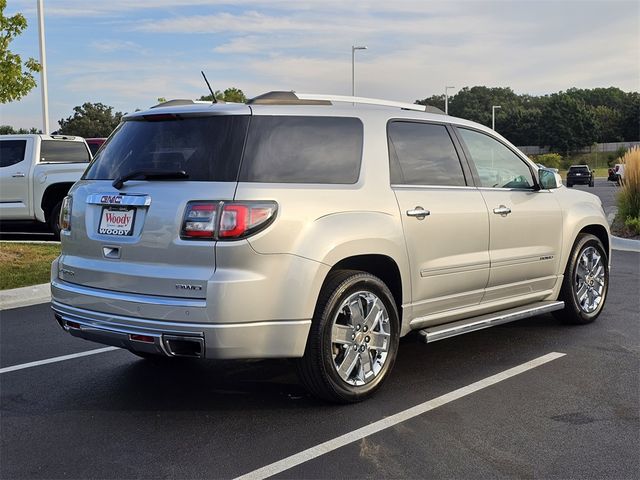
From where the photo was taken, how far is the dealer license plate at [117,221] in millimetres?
4117

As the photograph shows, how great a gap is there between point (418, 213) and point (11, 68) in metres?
7.55

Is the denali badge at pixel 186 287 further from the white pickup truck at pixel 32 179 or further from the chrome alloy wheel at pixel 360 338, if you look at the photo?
the white pickup truck at pixel 32 179

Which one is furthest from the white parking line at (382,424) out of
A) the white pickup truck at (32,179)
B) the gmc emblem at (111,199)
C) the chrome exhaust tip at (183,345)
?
the white pickup truck at (32,179)

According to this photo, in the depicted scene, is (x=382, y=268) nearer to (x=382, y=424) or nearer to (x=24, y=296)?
(x=382, y=424)

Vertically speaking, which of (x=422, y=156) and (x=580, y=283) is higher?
(x=422, y=156)

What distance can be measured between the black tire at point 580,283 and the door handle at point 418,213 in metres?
2.14

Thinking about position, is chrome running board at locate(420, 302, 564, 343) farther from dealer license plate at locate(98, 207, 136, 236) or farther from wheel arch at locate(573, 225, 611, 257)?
dealer license plate at locate(98, 207, 136, 236)

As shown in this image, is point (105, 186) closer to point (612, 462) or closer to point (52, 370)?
point (52, 370)

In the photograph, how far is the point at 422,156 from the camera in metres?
5.01

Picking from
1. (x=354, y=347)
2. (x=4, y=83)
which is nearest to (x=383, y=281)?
Result: (x=354, y=347)

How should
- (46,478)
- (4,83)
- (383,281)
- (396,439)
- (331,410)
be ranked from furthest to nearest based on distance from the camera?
(4,83), (383,281), (331,410), (396,439), (46,478)

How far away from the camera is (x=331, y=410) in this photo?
4.30 m

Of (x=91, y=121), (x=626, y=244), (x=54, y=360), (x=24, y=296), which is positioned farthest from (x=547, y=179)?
(x=91, y=121)

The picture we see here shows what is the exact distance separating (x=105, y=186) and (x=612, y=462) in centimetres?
333
